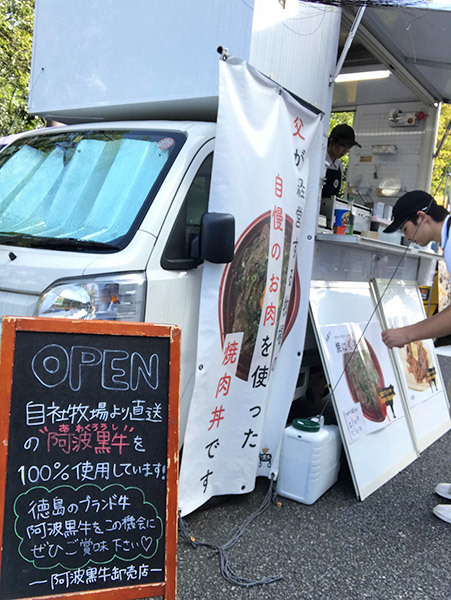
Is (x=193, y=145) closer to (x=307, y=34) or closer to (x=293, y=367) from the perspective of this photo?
(x=307, y=34)

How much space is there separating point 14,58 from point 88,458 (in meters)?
11.3

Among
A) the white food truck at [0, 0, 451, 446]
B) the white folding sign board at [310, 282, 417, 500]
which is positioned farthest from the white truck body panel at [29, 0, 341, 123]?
the white folding sign board at [310, 282, 417, 500]

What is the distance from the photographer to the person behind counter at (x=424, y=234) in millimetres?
3346

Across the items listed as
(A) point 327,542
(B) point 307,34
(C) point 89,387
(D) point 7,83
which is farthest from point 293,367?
(D) point 7,83

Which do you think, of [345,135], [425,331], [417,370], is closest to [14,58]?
[345,135]

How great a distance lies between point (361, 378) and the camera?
3869 mm

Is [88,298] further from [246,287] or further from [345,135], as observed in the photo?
[345,135]

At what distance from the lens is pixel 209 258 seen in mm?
2736

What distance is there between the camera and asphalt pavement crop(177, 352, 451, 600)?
8.39 ft

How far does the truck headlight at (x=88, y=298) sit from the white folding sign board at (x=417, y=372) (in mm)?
2707

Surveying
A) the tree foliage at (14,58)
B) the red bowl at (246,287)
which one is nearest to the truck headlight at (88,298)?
the red bowl at (246,287)

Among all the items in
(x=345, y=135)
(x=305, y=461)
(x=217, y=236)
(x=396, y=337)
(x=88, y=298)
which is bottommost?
(x=305, y=461)

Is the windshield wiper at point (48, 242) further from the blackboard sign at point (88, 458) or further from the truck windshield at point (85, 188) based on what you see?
the blackboard sign at point (88, 458)

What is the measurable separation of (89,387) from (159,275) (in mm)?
820
